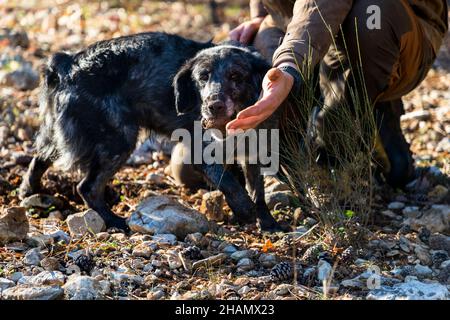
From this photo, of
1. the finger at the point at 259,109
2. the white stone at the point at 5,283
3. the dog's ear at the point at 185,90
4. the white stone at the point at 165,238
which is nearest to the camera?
the white stone at the point at 5,283

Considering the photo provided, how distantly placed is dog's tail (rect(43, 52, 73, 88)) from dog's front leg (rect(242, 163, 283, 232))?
53.6 inches

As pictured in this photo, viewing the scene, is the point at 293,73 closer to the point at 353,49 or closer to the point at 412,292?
the point at 353,49

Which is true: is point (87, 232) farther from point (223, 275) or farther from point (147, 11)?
Answer: point (147, 11)

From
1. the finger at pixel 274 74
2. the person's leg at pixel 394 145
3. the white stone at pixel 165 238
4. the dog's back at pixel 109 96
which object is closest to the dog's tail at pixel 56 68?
the dog's back at pixel 109 96

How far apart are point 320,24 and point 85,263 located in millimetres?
1837

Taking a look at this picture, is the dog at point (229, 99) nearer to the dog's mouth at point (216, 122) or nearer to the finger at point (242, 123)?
the dog's mouth at point (216, 122)

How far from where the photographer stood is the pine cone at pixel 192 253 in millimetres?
4078

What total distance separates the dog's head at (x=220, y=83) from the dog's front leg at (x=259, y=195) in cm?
48

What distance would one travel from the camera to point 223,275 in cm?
390

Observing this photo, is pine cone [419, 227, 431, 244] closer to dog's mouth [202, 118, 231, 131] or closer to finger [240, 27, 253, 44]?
dog's mouth [202, 118, 231, 131]

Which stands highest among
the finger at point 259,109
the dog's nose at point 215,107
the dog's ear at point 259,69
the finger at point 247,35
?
the finger at point 247,35

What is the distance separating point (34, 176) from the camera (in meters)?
5.42

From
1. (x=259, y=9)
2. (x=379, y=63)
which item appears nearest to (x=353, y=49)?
(x=379, y=63)

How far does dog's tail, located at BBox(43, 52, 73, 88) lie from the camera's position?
5.32 metres
